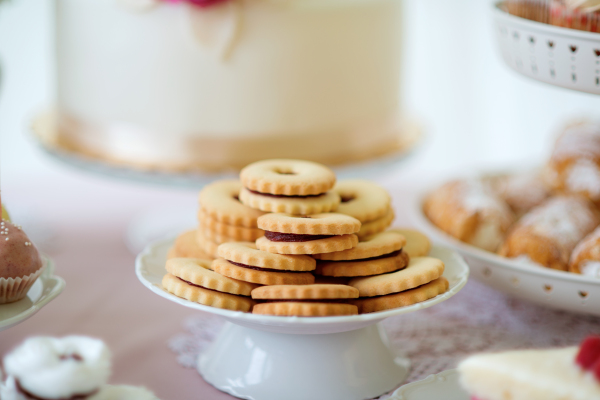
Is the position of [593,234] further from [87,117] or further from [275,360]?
[87,117]

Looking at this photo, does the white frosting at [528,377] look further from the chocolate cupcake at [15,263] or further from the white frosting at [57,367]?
the chocolate cupcake at [15,263]

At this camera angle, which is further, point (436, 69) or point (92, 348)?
point (436, 69)

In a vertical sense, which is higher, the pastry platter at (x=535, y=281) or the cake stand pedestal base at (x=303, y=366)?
the pastry platter at (x=535, y=281)

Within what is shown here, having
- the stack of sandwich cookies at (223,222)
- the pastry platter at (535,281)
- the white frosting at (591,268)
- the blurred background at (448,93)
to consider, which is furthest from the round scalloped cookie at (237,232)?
the blurred background at (448,93)

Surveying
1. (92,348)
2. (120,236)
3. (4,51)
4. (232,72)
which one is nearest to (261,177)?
(92,348)

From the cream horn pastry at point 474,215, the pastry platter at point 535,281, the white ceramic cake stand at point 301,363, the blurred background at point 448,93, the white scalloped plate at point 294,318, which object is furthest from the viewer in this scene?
the blurred background at point 448,93

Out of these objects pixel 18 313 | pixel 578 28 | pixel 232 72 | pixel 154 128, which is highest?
pixel 578 28
